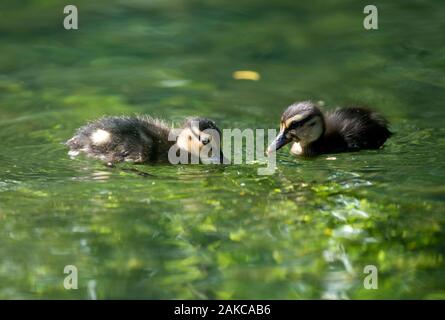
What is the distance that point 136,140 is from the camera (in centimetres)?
646

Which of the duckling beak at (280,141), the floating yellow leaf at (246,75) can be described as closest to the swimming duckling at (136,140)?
the duckling beak at (280,141)

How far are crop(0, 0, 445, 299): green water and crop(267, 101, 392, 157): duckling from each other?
0.14m

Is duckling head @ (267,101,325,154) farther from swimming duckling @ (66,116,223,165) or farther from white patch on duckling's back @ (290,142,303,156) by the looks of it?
swimming duckling @ (66,116,223,165)

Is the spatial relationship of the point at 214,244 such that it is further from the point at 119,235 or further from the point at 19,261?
the point at 19,261

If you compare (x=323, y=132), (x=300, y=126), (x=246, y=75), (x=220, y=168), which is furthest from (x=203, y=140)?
(x=246, y=75)

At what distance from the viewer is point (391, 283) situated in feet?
14.8

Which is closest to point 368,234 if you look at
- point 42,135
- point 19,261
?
point 19,261

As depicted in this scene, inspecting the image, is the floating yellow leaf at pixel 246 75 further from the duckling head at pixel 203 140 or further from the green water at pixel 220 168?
the duckling head at pixel 203 140

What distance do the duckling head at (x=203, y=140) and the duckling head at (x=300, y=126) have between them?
17.6 inches

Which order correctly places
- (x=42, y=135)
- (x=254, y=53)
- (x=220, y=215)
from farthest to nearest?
(x=254, y=53) → (x=42, y=135) → (x=220, y=215)

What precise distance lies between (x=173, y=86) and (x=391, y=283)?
4134mm

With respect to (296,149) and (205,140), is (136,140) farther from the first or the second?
(296,149)

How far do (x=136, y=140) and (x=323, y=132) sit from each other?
1.39 metres
